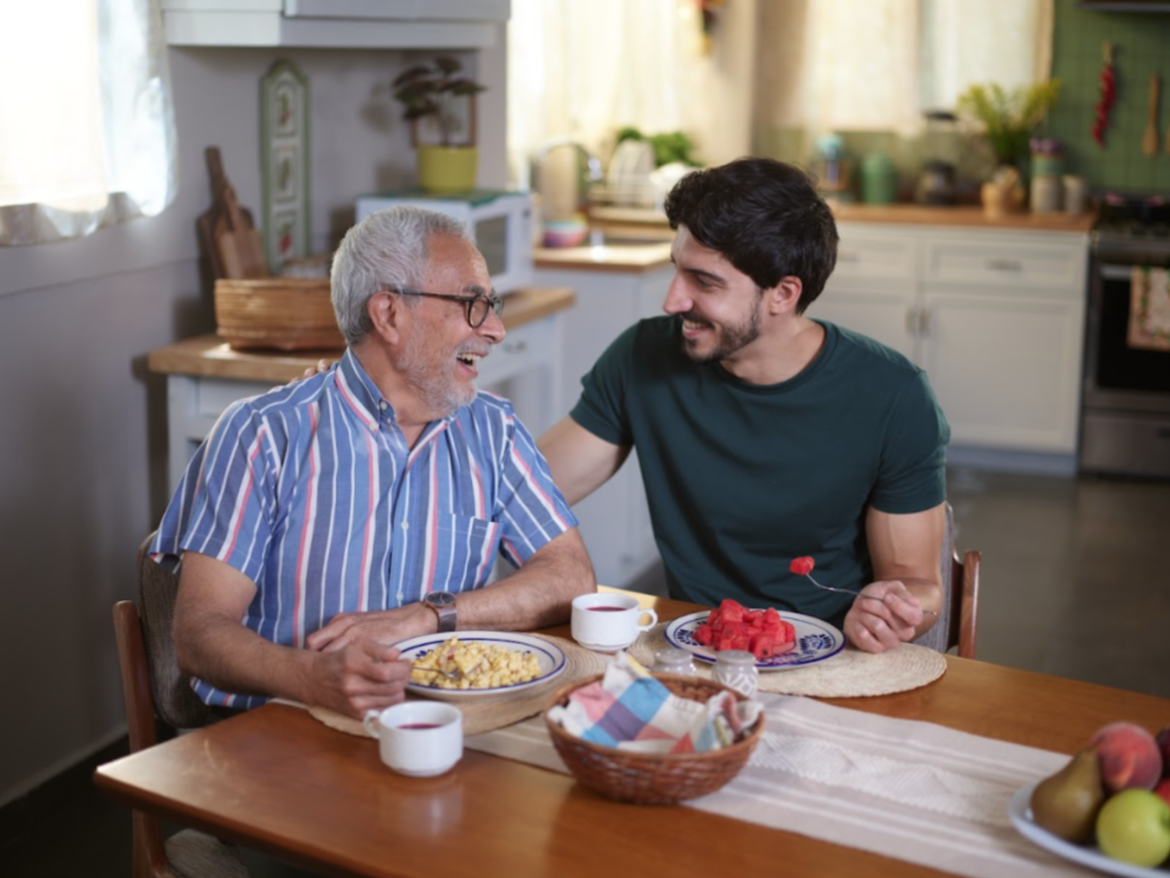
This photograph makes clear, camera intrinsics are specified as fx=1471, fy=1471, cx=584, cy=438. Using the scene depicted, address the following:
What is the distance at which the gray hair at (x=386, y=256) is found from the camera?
2008mm

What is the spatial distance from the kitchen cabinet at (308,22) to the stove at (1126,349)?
9.65 ft

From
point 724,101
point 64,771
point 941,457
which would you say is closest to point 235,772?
point 941,457

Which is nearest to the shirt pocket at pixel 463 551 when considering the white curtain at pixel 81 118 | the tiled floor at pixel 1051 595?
the tiled floor at pixel 1051 595

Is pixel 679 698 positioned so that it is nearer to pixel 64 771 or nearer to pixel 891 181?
pixel 64 771

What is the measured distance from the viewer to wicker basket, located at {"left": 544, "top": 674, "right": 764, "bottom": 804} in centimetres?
138

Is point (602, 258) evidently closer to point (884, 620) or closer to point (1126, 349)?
point (1126, 349)

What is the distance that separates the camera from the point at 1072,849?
4.30 feet

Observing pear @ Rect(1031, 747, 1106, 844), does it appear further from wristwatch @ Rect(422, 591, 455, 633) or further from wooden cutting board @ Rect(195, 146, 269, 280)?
wooden cutting board @ Rect(195, 146, 269, 280)

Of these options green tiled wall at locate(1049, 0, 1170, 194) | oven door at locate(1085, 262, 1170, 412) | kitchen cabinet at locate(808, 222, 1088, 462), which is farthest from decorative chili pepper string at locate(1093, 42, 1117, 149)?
oven door at locate(1085, 262, 1170, 412)

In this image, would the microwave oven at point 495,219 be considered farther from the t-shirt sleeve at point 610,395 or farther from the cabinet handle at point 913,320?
the cabinet handle at point 913,320

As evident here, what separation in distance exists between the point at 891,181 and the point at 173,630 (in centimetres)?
491

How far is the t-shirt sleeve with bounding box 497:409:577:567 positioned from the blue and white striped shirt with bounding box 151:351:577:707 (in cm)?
2

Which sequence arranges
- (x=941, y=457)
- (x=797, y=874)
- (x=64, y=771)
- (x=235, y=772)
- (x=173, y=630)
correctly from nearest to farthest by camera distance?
(x=797, y=874) < (x=235, y=772) < (x=173, y=630) < (x=941, y=457) < (x=64, y=771)

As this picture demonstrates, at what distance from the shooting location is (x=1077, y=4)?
597 centimetres
